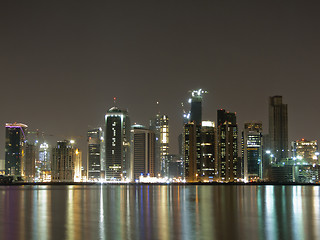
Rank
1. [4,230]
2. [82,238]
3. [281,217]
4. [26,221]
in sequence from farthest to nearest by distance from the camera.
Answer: [281,217] → [26,221] → [4,230] → [82,238]

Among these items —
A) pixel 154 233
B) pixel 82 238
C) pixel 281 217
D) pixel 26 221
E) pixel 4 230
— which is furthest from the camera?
pixel 281 217

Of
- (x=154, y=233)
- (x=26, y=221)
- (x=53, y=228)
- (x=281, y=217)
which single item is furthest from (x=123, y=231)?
(x=281, y=217)

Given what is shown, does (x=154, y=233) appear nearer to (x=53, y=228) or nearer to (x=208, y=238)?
(x=208, y=238)

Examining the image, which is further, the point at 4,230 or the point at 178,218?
the point at 178,218

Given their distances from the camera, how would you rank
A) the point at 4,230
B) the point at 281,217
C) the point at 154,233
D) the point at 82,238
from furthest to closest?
the point at 281,217 → the point at 4,230 → the point at 154,233 → the point at 82,238

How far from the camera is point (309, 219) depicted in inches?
1914

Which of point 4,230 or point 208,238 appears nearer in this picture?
point 208,238

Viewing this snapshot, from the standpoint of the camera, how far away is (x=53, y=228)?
40.2 m

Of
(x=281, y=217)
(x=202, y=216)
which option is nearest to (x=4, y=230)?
(x=202, y=216)

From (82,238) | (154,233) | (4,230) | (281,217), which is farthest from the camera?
(281,217)

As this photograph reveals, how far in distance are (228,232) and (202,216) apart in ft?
43.3

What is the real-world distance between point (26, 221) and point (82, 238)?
14649mm

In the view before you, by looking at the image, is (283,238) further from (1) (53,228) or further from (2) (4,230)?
(2) (4,230)

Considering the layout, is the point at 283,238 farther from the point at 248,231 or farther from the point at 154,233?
the point at 154,233
